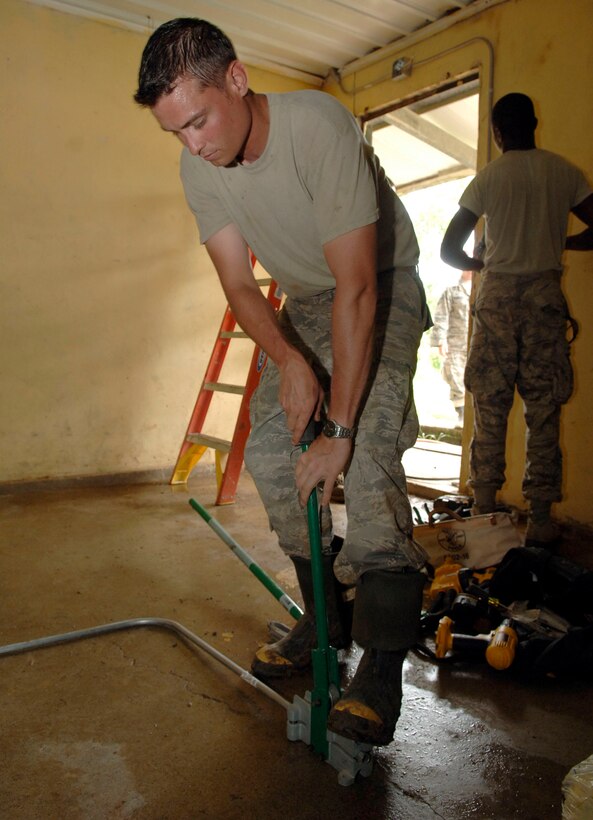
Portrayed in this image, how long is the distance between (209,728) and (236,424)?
2.24m

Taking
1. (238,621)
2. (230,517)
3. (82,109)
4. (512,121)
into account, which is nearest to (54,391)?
(230,517)

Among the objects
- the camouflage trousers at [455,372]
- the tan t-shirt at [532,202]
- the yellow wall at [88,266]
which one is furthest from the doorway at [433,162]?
the yellow wall at [88,266]

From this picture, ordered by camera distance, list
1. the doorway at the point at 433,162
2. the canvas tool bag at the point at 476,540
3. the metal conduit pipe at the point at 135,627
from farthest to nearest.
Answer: the doorway at the point at 433,162, the canvas tool bag at the point at 476,540, the metal conduit pipe at the point at 135,627

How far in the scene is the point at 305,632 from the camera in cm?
163

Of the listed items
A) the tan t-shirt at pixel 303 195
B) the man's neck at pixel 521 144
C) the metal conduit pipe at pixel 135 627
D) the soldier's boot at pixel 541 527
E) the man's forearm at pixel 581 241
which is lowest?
Answer: the metal conduit pipe at pixel 135 627

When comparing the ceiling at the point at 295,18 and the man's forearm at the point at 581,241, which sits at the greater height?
the ceiling at the point at 295,18

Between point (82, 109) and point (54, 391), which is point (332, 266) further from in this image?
point (82, 109)

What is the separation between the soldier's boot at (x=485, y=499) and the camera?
8.91ft

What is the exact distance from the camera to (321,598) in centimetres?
126

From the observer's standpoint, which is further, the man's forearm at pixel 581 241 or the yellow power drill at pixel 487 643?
the man's forearm at pixel 581 241

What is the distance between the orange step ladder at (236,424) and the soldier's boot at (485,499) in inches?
50.6

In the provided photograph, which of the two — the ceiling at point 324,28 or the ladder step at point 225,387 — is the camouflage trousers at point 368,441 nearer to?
the ladder step at point 225,387

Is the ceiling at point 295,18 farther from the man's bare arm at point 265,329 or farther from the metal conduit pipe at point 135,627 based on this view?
the metal conduit pipe at point 135,627

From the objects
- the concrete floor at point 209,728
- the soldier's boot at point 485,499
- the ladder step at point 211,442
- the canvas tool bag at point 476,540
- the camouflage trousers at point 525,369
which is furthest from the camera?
the ladder step at point 211,442
